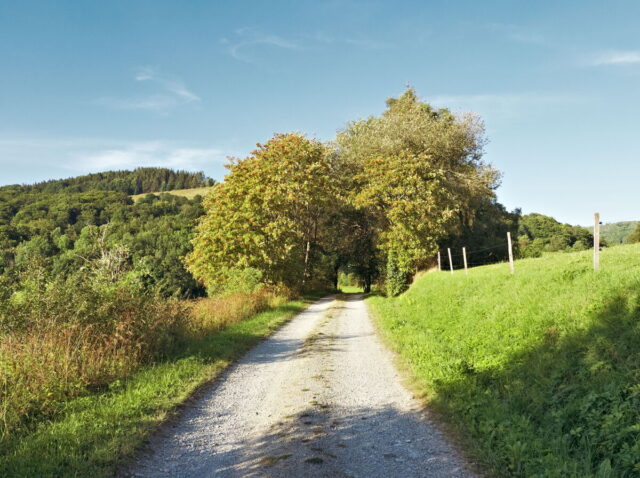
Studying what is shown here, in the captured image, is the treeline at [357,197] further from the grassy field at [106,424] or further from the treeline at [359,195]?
the grassy field at [106,424]

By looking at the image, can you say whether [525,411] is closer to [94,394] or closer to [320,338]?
[94,394]

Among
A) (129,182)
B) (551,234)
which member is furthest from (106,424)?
(129,182)

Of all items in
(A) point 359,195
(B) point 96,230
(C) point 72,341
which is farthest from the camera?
(A) point 359,195

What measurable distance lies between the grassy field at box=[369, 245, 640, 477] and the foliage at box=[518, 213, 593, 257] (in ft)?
229

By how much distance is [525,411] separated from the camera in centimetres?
611

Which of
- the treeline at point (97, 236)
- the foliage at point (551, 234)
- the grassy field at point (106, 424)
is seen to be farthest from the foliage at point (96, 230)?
the foliage at point (551, 234)

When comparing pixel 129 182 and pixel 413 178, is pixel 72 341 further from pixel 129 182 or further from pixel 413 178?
pixel 129 182

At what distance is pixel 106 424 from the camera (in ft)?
20.2

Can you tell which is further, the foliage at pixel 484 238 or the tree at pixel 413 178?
the foliage at pixel 484 238

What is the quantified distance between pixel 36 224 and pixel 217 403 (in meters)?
106

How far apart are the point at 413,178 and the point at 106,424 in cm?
2584

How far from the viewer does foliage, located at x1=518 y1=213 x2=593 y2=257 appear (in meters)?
77.1

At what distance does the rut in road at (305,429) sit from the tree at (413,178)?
19977mm

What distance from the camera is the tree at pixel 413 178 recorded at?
29.2 metres
